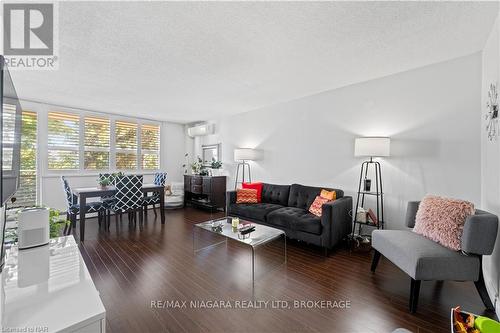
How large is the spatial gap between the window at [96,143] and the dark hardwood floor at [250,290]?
2.56 meters

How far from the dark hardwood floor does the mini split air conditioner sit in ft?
11.5

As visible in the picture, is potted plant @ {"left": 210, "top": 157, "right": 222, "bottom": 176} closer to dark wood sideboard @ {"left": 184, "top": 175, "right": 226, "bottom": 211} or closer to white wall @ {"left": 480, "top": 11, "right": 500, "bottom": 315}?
dark wood sideboard @ {"left": 184, "top": 175, "right": 226, "bottom": 211}

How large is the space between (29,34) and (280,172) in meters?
3.88

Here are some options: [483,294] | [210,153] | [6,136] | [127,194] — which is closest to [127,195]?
[127,194]

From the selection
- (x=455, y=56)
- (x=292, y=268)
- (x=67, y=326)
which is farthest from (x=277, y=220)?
(x=455, y=56)

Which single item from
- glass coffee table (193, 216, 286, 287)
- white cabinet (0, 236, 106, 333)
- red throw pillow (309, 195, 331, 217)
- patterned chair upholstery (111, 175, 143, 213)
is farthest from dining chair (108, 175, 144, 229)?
red throw pillow (309, 195, 331, 217)

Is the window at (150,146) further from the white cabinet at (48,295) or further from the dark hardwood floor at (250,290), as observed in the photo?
the white cabinet at (48,295)

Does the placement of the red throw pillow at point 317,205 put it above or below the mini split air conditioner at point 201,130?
below

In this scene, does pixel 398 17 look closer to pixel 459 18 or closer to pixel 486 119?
pixel 459 18

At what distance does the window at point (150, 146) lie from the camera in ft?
19.3

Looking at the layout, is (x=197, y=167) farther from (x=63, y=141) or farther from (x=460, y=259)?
(x=460, y=259)

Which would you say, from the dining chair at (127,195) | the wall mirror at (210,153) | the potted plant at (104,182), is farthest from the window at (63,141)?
the wall mirror at (210,153)

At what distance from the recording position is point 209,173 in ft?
19.8

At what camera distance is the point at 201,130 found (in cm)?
611
